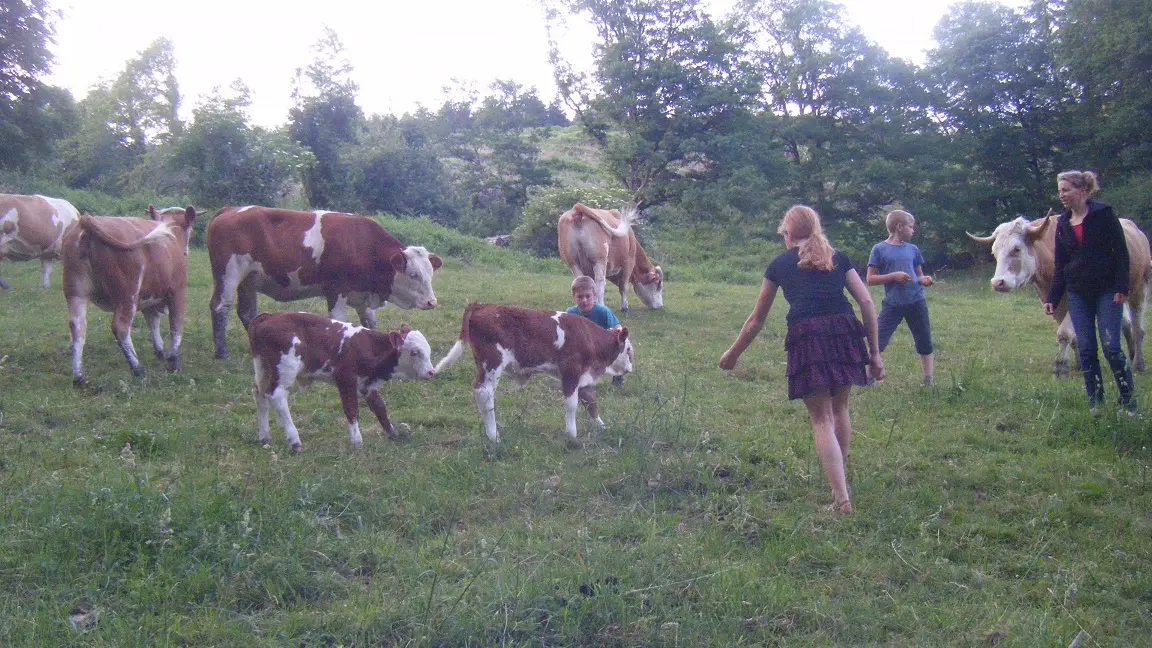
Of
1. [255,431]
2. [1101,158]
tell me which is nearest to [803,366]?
[255,431]

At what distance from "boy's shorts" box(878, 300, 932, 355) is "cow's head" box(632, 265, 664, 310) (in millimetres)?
5895

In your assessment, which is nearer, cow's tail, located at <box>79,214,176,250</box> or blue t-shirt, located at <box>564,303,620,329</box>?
blue t-shirt, located at <box>564,303,620,329</box>

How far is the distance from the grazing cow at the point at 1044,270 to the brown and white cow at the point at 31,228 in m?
13.5

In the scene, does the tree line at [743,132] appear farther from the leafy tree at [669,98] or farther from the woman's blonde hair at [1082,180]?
the woman's blonde hair at [1082,180]

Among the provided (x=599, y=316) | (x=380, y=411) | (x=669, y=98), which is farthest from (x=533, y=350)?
(x=669, y=98)

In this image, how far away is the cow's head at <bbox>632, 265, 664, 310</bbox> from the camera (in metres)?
14.6

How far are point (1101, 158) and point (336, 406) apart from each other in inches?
1095

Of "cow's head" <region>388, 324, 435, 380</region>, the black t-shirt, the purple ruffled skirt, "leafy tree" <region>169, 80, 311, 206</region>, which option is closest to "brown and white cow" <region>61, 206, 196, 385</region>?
"cow's head" <region>388, 324, 435, 380</region>

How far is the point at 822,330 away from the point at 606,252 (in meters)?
8.34

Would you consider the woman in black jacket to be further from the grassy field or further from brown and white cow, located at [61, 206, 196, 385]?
brown and white cow, located at [61, 206, 196, 385]

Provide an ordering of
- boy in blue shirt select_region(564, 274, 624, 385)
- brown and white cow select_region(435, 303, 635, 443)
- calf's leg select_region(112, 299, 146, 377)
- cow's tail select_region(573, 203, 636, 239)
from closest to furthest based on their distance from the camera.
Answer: brown and white cow select_region(435, 303, 635, 443), boy in blue shirt select_region(564, 274, 624, 385), calf's leg select_region(112, 299, 146, 377), cow's tail select_region(573, 203, 636, 239)

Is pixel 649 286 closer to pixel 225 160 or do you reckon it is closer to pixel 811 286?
pixel 811 286

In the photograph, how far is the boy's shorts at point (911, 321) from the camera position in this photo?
8898 millimetres

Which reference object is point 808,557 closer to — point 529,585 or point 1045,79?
point 529,585
